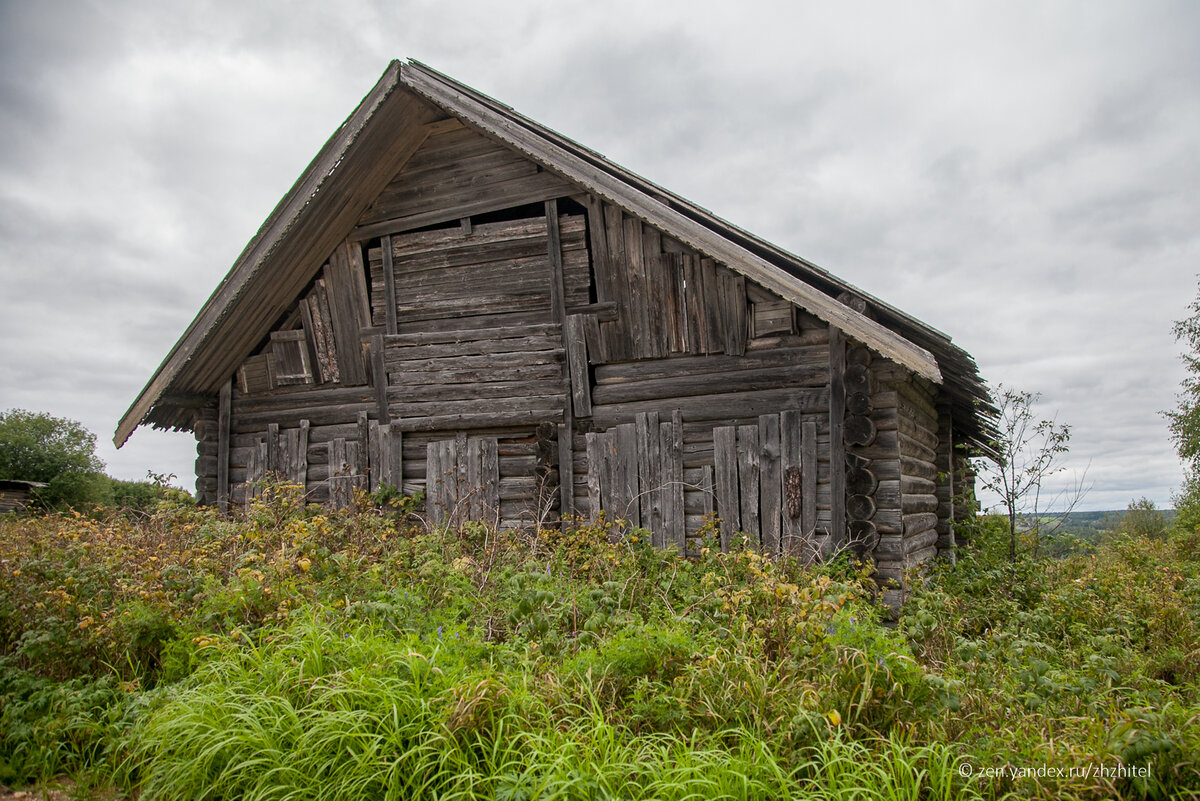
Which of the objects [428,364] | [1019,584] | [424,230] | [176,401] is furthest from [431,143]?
[1019,584]

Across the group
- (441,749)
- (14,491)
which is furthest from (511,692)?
(14,491)

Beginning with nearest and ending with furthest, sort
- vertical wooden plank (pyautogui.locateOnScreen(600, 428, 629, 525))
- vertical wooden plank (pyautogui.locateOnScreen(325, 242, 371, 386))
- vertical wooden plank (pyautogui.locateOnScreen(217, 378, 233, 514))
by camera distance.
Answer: vertical wooden plank (pyautogui.locateOnScreen(600, 428, 629, 525))
vertical wooden plank (pyautogui.locateOnScreen(325, 242, 371, 386))
vertical wooden plank (pyautogui.locateOnScreen(217, 378, 233, 514))

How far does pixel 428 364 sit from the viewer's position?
9703mm

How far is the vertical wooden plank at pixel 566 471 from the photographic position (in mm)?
8789

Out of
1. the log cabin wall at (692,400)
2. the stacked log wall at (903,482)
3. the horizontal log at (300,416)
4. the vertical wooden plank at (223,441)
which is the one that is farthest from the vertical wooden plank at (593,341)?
the vertical wooden plank at (223,441)

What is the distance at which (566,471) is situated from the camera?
8.82 m

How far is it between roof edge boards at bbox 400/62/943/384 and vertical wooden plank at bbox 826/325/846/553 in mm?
364

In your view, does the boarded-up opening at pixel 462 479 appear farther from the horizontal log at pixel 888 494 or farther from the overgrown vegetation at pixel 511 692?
the horizontal log at pixel 888 494

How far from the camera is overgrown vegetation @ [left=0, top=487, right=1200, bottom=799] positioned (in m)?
3.23

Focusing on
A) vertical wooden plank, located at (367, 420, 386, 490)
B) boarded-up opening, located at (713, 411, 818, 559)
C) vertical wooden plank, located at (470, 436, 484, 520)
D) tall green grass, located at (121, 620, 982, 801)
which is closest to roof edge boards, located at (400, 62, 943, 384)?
boarded-up opening, located at (713, 411, 818, 559)

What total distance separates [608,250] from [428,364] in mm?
3019

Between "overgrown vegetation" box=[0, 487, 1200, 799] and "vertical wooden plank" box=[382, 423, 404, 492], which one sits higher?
"vertical wooden plank" box=[382, 423, 404, 492]

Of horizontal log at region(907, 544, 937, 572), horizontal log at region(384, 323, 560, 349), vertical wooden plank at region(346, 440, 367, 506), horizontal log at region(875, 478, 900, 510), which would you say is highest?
horizontal log at region(384, 323, 560, 349)

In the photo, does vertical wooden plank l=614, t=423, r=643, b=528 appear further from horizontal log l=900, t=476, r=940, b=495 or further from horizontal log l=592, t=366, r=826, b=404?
horizontal log l=900, t=476, r=940, b=495
